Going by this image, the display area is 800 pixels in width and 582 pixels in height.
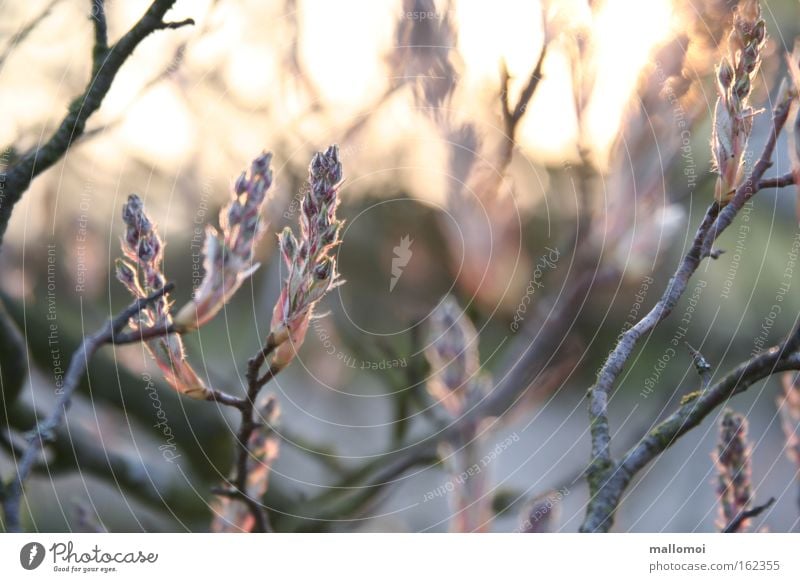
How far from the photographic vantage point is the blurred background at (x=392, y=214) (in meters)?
0.64

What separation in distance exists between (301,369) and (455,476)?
0.54 feet

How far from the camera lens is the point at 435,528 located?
2.16 ft

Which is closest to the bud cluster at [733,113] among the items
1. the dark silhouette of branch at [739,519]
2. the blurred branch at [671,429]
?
the blurred branch at [671,429]

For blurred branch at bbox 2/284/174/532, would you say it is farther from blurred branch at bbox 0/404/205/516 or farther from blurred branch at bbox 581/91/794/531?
blurred branch at bbox 581/91/794/531

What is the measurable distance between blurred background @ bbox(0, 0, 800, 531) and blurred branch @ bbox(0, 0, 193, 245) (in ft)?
0.04

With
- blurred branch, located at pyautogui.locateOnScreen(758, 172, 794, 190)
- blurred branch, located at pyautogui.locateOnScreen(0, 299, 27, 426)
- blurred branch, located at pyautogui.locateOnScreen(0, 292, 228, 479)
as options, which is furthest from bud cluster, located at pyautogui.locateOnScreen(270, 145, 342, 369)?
blurred branch, located at pyautogui.locateOnScreen(758, 172, 794, 190)

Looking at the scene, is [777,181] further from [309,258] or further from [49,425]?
[49,425]

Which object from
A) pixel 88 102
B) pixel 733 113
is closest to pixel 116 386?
pixel 88 102

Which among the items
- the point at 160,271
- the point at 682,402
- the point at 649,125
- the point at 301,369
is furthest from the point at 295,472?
the point at 649,125

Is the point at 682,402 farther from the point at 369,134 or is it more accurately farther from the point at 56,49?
the point at 56,49
